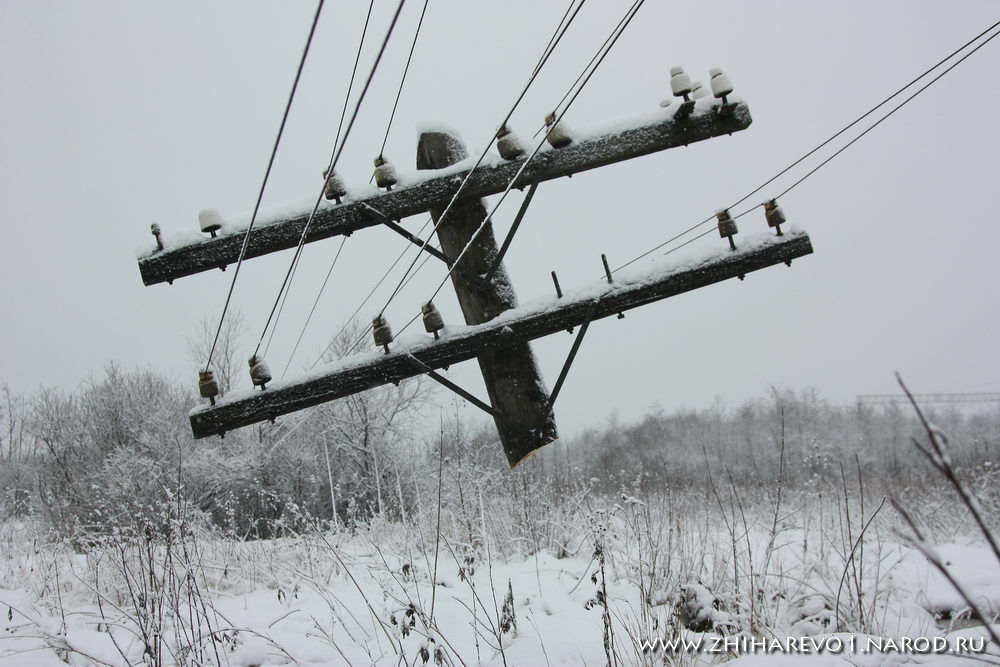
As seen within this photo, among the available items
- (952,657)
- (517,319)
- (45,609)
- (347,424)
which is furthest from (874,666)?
(347,424)

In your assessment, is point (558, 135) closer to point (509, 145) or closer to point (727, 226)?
point (509, 145)

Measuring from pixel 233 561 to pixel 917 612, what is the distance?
672 cm

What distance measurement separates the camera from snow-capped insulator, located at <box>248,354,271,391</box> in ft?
11.8

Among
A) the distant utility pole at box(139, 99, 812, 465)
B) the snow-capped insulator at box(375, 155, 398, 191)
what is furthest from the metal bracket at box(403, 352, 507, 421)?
the snow-capped insulator at box(375, 155, 398, 191)

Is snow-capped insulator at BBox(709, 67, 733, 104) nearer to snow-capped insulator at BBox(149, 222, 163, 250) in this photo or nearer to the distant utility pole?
the distant utility pole

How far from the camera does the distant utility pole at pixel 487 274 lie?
3.50 meters

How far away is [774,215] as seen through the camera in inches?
149

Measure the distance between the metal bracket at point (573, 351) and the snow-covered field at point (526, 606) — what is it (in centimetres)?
90

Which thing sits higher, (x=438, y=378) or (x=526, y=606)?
(x=438, y=378)

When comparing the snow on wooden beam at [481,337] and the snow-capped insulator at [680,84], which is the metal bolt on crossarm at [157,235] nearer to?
the snow on wooden beam at [481,337]

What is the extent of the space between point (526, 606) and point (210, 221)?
3889mm

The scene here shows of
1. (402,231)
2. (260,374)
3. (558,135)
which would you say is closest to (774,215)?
(558,135)

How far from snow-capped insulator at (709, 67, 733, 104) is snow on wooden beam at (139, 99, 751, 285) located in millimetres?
63

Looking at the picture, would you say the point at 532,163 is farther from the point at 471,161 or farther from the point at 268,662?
the point at 268,662
